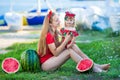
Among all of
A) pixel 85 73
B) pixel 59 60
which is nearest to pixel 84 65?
pixel 85 73

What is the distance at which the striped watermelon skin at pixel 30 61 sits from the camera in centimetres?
631

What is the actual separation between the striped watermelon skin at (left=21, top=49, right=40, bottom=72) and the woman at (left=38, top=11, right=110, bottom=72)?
102 mm

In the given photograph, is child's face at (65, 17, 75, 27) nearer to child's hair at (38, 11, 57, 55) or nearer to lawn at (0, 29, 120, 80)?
child's hair at (38, 11, 57, 55)

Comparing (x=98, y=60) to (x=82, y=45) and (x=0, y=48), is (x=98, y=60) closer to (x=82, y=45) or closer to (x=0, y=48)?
(x=82, y=45)

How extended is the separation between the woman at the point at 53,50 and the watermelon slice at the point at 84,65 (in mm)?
70

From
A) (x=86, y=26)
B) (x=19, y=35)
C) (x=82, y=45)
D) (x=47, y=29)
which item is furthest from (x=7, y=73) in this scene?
(x=86, y=26)

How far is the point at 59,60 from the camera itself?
20.8 feet

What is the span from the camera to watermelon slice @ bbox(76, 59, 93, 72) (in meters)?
6.16

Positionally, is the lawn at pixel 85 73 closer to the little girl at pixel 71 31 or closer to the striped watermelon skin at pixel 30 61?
the striped watermelon skin at pixel 30 61

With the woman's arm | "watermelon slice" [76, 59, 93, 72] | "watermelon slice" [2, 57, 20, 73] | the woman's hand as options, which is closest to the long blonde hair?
the woman's arm

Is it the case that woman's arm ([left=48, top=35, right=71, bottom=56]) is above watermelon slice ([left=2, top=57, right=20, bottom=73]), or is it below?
above

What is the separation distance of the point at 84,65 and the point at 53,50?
0.50 metres

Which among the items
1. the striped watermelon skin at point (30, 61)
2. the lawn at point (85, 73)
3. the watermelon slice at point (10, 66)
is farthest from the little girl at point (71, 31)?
the watermelon slice at point (10, 66)

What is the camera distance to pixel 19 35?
12.2 meters
